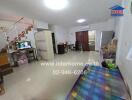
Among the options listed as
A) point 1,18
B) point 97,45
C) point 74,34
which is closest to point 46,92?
point 1,18

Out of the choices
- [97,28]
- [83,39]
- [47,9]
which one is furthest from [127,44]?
[83,39]

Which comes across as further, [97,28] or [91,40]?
[91,40]

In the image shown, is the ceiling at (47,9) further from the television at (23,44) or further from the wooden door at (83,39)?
the wooden door at (83,39)

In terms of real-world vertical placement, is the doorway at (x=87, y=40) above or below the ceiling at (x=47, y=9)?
below

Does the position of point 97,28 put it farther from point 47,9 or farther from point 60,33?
point 47,9

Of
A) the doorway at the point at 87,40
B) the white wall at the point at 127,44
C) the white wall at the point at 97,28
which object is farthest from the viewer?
the doorway at the point at 87,40

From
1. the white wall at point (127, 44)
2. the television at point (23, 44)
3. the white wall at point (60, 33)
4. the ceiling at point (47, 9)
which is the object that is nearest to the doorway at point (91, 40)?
the white wall at point (60, 33)

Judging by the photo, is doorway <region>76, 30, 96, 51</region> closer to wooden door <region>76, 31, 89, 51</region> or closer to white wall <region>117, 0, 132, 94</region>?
wooden door <region>76, 31, 89, 51</region>

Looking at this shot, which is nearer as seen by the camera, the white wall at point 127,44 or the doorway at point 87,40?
the white wall at point 127,44

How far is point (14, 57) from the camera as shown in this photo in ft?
13.4

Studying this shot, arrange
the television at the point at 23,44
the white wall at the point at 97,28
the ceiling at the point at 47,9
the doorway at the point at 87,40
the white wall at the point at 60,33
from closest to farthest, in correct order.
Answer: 1. the ceiling at the point at 47,9
2. the television at the point at 23,44
3. the white wall at the point at 97,28
4. the white wall at the point at 60,33
5. the doorway at the point at 87,40

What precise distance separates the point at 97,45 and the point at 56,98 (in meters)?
5.79

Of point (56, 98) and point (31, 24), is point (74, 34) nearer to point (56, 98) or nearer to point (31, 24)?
point (31, 24)

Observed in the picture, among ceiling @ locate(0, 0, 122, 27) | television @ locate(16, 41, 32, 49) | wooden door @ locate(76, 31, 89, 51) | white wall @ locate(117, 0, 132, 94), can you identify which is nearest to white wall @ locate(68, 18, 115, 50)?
wooden door @ locate(76, 31, 89, 51)
